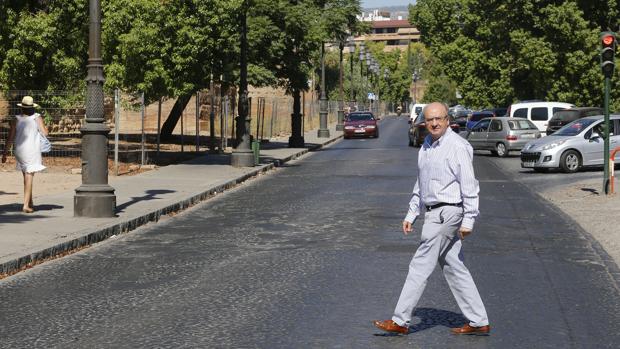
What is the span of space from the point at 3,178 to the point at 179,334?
17.3 metres

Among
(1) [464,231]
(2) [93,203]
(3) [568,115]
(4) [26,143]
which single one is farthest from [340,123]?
(1) [464,231]

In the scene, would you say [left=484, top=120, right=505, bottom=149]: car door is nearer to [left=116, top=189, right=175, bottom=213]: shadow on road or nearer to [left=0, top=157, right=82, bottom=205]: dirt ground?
[left=0, top=157, right=82, bottom=205]: dirt ground

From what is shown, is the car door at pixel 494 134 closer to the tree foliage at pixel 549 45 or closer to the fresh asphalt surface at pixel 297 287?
the tree foliage at pixel 549 45

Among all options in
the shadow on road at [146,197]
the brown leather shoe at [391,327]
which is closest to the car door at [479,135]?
the shadow on road at [146,197]

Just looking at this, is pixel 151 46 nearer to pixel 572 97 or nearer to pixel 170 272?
pixel 170 272

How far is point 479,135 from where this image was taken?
1503 inches

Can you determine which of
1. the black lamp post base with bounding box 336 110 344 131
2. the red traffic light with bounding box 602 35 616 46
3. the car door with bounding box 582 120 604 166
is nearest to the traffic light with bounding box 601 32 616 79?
the red traffic light with bounding box 602 35 616 46

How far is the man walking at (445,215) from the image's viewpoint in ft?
24.2

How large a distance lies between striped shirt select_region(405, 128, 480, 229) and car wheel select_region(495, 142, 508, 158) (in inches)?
1173

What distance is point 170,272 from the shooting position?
10906 millimetres

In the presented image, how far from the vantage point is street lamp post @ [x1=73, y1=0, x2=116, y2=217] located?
1531cm

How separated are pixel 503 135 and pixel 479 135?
143cm

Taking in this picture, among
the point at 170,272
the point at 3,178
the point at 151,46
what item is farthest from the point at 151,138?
the point at 170,272

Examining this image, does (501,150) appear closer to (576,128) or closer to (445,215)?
(576,128)
